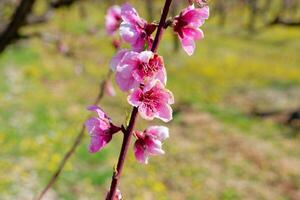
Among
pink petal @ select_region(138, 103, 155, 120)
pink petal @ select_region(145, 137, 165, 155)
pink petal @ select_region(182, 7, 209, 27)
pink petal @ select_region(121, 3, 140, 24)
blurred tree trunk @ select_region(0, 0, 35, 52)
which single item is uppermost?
pink petal @ select_region(182, 7, 209, 27)

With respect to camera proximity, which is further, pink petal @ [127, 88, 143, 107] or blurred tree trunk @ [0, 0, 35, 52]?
blurred tree trunk @ [0, 0, 35, 52]

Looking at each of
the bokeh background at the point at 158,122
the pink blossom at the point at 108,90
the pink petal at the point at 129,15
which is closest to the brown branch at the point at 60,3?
the bokeh background at the point at 158,122

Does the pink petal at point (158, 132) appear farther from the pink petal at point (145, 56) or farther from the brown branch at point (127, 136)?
the pink petal at point (145, 56)

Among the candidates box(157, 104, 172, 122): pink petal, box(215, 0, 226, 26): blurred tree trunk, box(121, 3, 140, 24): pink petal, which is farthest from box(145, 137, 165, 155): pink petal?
box(215, 0, 226, 26): blurred tree trunk

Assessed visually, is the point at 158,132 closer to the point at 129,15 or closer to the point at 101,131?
the point at 101,131

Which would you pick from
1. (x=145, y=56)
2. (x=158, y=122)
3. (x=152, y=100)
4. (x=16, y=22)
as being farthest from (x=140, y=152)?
(x=158, y=122)

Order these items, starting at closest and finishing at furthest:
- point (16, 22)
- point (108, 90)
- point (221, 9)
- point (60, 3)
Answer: point (16, 22) → point (108, 90) → point (60, 3) → point (221, 9)

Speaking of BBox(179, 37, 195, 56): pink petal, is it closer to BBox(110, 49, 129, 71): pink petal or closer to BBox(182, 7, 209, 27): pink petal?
BBox(182, 7, 209, 27): pink petal
